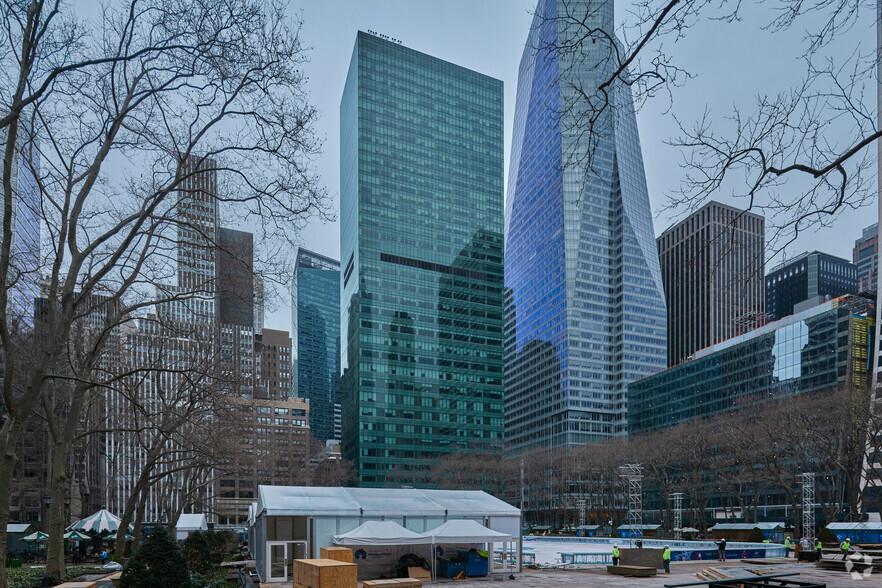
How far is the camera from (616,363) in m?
172

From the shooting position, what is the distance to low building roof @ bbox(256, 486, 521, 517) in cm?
2617

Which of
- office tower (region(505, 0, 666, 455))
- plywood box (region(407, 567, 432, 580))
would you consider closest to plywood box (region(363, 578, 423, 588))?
plywood box (region(407, 567, 432, 580))

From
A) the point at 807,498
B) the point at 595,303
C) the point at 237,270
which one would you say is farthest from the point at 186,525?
the point at 595,303

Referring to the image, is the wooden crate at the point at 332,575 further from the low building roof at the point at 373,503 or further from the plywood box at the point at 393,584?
the low building roof at the point at 373,503

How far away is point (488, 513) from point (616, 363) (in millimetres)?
150709

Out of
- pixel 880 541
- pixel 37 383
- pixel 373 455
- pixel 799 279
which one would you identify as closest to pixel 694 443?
pixel 880 541

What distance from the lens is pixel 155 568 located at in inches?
590

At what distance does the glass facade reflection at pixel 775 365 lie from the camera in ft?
287

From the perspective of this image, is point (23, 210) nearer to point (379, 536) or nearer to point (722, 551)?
point (379, 536)

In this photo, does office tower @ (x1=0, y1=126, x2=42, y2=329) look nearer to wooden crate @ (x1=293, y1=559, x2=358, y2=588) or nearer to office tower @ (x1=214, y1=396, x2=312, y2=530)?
wooden crate @ (x1=293, y1=559, x2=358, y2=588)

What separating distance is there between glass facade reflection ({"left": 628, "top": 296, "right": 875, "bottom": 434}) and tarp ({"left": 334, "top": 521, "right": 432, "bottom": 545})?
200 ft

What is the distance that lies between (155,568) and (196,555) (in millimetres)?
10681

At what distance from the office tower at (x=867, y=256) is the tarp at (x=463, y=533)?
353 ft

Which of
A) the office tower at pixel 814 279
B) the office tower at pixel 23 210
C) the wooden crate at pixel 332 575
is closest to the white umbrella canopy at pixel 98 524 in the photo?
the office tower at pixel 23 210
